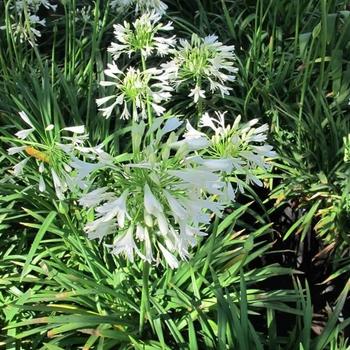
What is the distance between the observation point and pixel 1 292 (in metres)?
2.40

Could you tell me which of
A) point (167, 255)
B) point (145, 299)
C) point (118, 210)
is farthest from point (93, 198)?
point (145, 299)

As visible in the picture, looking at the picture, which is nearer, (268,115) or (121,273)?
(121,273)

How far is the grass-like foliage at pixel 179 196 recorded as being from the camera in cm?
151

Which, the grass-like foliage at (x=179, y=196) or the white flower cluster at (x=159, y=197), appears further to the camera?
the grass-like foliage at (x=179, y=196)

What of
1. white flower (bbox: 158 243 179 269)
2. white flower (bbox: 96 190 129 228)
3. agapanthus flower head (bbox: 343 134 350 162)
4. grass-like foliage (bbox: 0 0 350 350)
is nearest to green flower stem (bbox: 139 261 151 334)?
grass-like foliage (bbox: 0 0 350 350)

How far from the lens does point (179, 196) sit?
4.70 ft

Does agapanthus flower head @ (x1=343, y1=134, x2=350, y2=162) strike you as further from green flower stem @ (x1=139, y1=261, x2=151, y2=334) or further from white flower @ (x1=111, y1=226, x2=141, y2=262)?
white flower @ (x1=111, y1=226, x2=141, y2=262)

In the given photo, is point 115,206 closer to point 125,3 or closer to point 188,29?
point 125,3

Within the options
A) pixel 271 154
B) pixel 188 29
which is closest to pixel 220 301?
pixel 271 154

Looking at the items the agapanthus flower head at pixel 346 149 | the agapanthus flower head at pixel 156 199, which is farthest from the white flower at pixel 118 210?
A: the agapanthus flower head at pixel 346 149

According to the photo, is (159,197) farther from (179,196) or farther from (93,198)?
(93,198)

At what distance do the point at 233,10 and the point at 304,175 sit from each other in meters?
1.54

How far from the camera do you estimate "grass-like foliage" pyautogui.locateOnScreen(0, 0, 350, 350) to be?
1508 millimetres

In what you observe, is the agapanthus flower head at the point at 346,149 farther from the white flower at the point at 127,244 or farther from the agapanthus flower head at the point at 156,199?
the white flower at the point at 127,244
